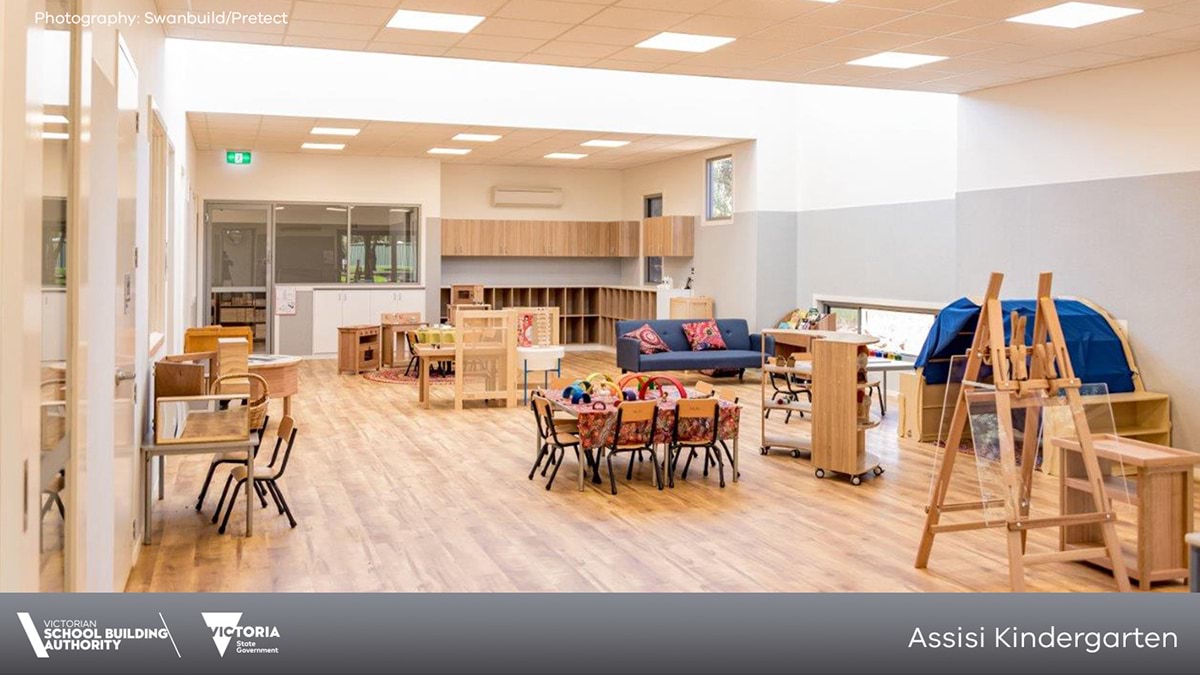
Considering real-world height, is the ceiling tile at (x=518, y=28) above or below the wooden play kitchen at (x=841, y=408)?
above

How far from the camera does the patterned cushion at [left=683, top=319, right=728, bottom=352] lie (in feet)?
47.9

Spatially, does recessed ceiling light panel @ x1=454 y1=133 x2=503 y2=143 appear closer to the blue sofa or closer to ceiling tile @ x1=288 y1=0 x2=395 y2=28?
the blue sofa

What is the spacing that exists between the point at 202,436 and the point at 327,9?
10.5 feet

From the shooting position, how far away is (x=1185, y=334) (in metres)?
8.44

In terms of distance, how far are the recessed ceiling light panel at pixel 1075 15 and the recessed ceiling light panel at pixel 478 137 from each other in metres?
8.25

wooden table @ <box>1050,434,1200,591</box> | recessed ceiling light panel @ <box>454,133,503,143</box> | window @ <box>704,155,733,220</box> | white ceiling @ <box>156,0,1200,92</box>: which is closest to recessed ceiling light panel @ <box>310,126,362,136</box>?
recessed ceiling light panel @ <box>454,133,503,143</box>

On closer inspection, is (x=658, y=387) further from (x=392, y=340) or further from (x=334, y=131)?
(x=392, y=340)

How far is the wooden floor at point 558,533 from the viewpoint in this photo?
548cm

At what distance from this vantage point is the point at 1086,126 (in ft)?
30.3

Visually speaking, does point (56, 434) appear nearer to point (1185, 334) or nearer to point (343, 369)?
point (1185, 334)

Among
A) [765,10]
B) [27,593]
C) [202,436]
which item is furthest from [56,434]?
[765,10]

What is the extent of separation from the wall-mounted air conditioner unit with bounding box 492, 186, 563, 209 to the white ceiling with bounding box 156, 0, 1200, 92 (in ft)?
31.3

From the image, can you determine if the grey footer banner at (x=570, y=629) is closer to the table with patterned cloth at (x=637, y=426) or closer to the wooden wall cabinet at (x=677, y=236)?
the table with patterned cloth at (x=637, y=426)

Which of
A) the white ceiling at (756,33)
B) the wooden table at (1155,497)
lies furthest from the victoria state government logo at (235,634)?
the white ceiling at (756,33)
